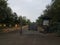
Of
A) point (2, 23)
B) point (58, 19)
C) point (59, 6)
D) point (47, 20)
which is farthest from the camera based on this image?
point (2, 23)

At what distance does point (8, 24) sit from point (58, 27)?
61.7 meters

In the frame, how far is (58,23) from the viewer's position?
39469 mm

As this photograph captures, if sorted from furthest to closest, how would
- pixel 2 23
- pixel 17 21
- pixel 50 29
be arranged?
1. pixel 17 21
2. pixel 2 23
3. pixel 50 29

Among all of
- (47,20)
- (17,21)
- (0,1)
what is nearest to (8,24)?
(17,21)

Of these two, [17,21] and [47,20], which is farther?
[17,21]

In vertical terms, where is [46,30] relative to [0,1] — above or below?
below

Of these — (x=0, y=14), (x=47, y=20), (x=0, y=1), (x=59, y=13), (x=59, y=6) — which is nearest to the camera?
(x=59, y=6)

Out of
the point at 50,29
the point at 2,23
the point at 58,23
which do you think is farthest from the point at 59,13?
the point at 2,23

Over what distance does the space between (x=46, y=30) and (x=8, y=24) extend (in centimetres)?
5322

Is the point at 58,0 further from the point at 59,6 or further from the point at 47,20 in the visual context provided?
the point at 47,20

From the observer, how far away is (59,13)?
3803 centimetres

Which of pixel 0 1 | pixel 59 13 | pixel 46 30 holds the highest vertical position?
pixel 0 1

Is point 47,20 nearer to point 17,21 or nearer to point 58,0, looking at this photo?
point 58,0

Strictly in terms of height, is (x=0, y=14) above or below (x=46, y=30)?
above
